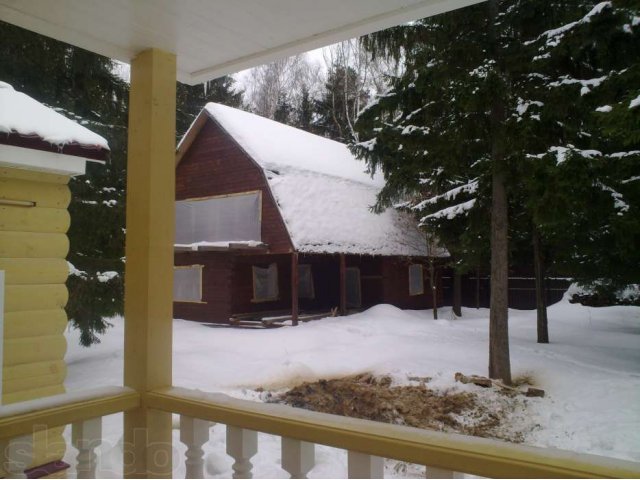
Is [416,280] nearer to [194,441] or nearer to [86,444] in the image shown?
[194,441]

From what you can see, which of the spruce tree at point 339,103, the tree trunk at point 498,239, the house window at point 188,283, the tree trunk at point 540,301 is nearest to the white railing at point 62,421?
the tree trunk at point 498,239

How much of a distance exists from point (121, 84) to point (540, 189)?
9.36 meters

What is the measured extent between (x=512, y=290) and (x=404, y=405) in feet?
50.0

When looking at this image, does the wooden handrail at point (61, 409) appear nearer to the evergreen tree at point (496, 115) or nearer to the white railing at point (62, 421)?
the white railing at point (62, 421)

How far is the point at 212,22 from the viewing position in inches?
90.0

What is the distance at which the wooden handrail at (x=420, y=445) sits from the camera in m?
1.24

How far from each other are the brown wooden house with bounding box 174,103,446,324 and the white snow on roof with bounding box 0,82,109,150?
10.8m

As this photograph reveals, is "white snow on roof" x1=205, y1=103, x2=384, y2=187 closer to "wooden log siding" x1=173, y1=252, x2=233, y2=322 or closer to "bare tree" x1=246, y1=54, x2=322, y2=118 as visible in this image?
"wooden log siding" x1=173, y1=252, x2=233, y2=322

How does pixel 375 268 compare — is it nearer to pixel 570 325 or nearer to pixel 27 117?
pixel 570 325

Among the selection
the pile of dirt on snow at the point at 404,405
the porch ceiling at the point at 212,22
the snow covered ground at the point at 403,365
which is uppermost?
the porch ceiling at the point at 212,22

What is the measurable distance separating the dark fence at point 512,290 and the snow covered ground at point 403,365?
4872mm

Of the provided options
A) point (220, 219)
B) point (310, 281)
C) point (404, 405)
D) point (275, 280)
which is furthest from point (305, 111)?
point (404, 405)

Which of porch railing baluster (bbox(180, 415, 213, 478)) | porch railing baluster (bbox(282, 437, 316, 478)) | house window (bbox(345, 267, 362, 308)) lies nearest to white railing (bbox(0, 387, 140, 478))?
porch railing baluster (bbox(180, 415, 213, 478))

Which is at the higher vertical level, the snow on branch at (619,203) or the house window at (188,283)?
the snow on branch at (619,203)
